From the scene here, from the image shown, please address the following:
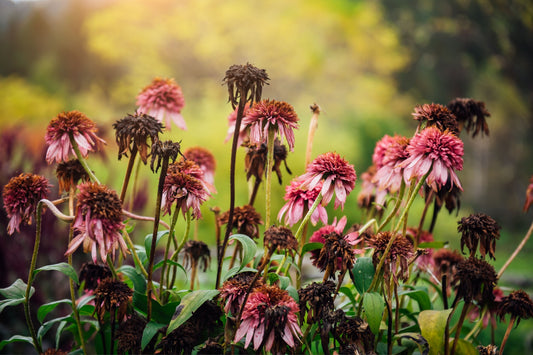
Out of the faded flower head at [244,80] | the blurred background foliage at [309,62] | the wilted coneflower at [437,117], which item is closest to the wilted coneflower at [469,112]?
the wilted coneflower at [437,117]

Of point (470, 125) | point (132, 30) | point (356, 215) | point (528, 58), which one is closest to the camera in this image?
point (470, 125)

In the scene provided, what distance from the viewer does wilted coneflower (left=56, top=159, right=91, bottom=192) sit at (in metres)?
0.57

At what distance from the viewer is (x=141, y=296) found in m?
0.56

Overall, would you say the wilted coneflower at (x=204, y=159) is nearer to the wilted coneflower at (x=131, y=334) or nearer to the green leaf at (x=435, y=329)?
the wilted coneflower at (x=131, y=334)

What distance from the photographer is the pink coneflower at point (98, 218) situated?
1.40ft

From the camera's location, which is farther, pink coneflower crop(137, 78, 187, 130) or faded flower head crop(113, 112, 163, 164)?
pink coneflower crop(137, 78, 187, 130)

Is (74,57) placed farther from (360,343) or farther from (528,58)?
(360,343)

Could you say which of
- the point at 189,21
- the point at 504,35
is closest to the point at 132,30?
the point at 189,21

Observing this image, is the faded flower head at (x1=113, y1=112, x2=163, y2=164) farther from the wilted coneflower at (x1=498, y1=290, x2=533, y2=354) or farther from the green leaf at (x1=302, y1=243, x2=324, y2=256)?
the wilted coneflower at (x1=498, y1=290, x2=533, y2=354)

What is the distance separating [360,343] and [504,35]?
4.20 m

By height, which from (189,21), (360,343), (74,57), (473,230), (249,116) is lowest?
(360,343)

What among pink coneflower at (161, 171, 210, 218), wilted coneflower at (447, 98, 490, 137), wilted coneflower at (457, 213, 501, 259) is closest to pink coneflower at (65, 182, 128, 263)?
pink coneflower at (161, 171, 210, 218)

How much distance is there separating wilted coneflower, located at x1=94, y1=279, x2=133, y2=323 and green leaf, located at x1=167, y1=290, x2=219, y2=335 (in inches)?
2.4

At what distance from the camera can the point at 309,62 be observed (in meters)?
4.72
